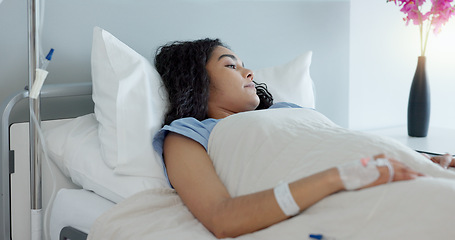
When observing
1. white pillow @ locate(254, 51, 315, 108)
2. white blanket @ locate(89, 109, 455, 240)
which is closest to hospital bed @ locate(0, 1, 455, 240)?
white blanket @ locate(89, 109, 455, 240)

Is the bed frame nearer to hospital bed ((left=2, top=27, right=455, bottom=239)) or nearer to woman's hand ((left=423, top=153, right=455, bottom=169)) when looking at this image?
hospital bed ((left=2, top=27, right=455, bottom=239))

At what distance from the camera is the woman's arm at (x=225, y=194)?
1.06m

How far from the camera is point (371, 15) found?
2.54 metres

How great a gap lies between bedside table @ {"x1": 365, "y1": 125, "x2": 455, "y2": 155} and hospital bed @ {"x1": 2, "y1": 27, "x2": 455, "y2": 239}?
0.83 metres

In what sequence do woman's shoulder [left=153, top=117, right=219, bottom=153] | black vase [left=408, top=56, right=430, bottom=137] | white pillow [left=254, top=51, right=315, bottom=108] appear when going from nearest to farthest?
woman's shoulder [left=153, top=117, right=219, bottom=153]
white pillow [left=254, top=51, right=315, bottom=108]
black vase [left=408, top=56, right=430, bottom=137]

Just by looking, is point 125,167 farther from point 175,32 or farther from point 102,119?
point 175,32

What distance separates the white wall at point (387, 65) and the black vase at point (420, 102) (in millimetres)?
278

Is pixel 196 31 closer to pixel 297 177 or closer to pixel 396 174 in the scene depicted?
pixel 297 177

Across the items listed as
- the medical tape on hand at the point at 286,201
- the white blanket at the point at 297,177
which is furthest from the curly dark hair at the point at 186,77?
the medical tape on hand at the point at 286,201

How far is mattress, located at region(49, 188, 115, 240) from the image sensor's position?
4.43ft

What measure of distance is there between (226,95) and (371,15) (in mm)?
1228

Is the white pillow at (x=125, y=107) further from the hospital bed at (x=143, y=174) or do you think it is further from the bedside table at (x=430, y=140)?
the bedside table at (x=430, y=140)

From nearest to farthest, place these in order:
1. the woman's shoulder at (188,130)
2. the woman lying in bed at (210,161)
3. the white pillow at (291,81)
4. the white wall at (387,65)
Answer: the woman lying in bed at (210,161)
the woman's shoulder at (188,130)
the white pillow at (291,81)
the white wall at (387,65)

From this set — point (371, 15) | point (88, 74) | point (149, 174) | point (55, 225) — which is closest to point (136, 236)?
point (149, 174)
